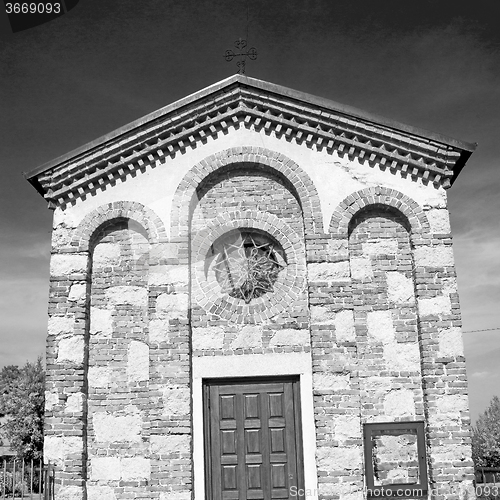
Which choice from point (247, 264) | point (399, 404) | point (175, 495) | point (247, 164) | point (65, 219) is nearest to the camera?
point (175, 495)

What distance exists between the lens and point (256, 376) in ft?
29.1

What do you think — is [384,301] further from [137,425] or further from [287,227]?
[137,425]

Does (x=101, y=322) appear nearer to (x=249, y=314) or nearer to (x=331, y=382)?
(x=249, y=314)

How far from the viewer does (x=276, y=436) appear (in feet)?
28.6

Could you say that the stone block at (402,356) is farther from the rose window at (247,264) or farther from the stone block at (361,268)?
the rose window at (247,264)

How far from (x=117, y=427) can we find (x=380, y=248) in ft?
15.5

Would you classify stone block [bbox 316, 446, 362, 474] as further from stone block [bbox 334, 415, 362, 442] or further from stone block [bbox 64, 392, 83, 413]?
stone block [bbox 64, 392, 83, 413]

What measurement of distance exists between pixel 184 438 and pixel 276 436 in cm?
132

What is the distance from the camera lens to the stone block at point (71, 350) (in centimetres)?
891

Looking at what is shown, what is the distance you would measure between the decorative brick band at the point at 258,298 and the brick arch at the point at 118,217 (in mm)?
627

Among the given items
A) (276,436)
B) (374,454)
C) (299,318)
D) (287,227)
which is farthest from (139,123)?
(374,454)

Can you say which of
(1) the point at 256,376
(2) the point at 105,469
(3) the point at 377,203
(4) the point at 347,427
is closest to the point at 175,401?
(1) the point at 256,376

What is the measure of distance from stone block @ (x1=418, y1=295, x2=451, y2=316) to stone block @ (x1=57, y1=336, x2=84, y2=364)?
16.4 feet

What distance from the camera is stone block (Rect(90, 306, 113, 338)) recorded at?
9133 millimetres
